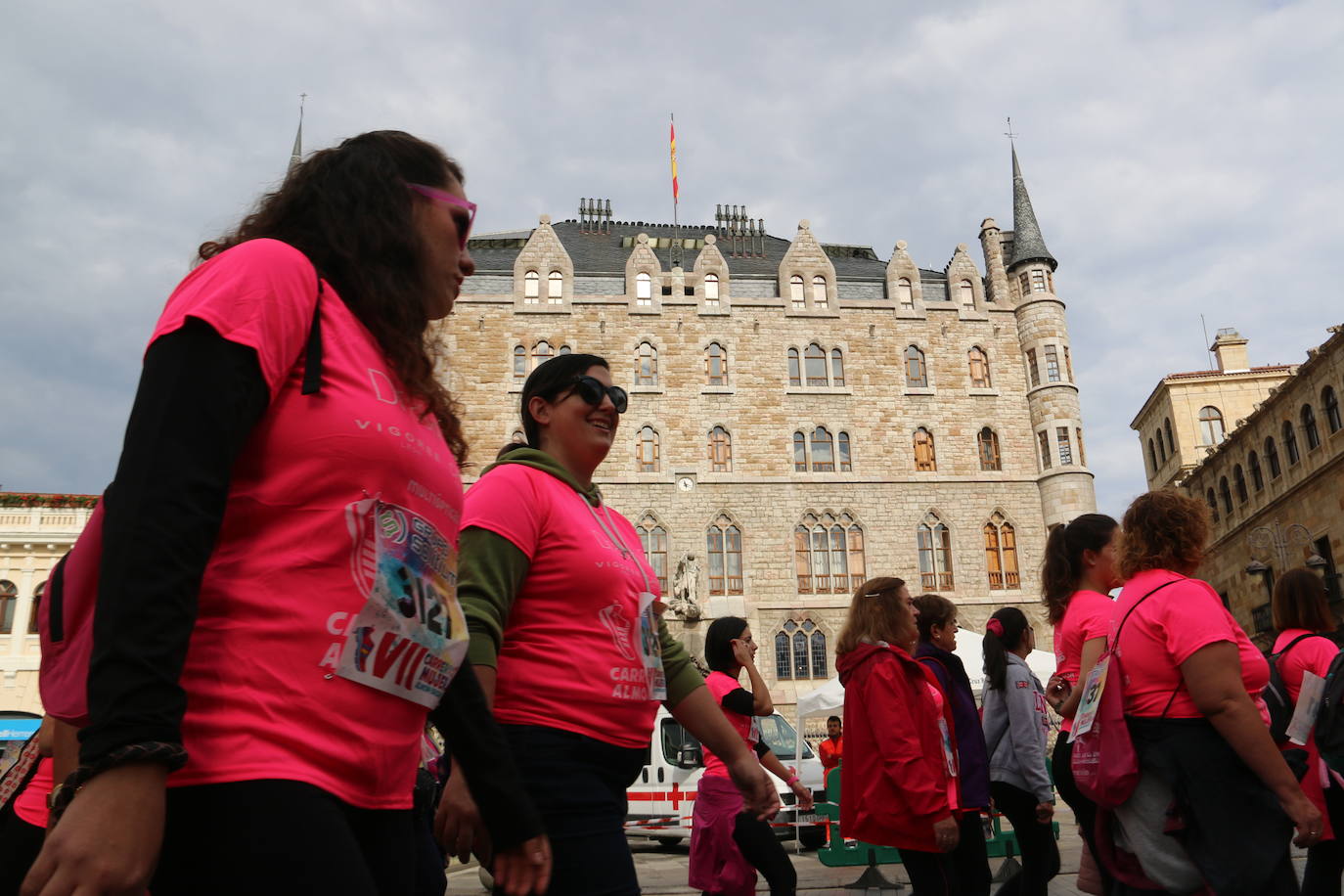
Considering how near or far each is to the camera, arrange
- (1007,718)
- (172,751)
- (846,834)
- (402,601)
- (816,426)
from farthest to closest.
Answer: (816,426), (1007,718), (846,834), (402,601), (172,751)

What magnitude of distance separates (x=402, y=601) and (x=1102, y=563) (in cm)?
377

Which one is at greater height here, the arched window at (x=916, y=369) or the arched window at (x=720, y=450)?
the arched window at (x=916, y=369)

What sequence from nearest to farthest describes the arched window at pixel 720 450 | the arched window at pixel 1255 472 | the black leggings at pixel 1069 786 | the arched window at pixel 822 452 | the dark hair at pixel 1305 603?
1. the black leggings at pixel 1069 786
2. the dark hair at pixel 1305 603
3. the arched window at pixel 1255 472
4. the arched window at pixel 720 450
5. the arched window at pixel 822 452

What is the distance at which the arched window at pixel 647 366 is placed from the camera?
93.5 feet

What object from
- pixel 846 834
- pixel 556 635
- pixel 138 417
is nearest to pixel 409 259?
pixel 138 417

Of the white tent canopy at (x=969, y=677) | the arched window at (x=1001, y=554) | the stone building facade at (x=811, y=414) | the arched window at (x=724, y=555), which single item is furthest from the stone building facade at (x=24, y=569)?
the arched window at (x=1001, y=554)

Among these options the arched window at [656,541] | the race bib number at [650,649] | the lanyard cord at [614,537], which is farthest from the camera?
the arched window at [656,541]

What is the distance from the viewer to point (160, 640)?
1.08 meters

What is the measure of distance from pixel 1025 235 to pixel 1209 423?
1396 centimetres

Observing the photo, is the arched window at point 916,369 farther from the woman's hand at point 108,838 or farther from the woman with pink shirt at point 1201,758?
the woman's hand at point 108,838

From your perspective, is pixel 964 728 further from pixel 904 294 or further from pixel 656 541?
pixel 904 294

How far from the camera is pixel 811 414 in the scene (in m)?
28.5

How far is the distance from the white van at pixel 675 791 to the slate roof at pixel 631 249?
1983 cm

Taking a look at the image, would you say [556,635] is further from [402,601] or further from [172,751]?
[172,751]
